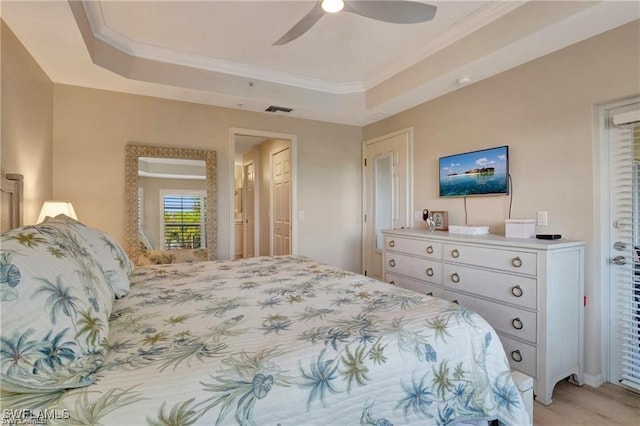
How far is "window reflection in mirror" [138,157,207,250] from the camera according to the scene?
11.3ft

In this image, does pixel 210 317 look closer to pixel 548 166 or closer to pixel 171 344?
pixel 171 344

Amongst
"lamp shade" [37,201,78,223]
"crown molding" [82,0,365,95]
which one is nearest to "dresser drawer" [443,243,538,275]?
"crown molding" [82,0,365,95]

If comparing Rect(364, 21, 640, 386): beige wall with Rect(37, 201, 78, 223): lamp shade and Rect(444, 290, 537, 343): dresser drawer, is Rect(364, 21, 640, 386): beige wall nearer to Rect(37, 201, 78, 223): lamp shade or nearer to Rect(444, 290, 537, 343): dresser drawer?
Rect(444, 290, 537, 343): dresser drawer

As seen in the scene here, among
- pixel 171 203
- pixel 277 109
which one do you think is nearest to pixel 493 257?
pixel 277 109

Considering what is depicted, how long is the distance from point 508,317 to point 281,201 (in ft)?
11.3

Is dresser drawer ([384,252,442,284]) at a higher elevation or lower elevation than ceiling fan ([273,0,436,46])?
lower

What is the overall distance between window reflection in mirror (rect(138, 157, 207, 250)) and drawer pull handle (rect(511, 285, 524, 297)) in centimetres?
302

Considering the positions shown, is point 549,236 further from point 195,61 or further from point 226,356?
point 195,61

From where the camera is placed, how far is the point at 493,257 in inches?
91.4

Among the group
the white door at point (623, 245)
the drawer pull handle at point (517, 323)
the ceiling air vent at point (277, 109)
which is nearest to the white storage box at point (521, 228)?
the white door at point (623, 245)

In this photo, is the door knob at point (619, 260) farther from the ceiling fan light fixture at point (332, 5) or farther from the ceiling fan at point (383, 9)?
the ceiling fan light fixture at point (332, 5)

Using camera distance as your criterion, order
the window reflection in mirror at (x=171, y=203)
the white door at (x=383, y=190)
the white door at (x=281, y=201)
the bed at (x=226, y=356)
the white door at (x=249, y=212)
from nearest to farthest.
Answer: the bed at (x=226, y=356) < the window reflection in mirror at (x=171, y=203) < the white door at (x=383, y=190) < the white door at (x=281, y=201) < the white door at (x=249, y=212)

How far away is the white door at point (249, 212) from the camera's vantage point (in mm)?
6315

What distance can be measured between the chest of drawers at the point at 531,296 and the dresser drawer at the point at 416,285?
0.60 feet
